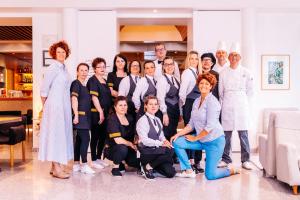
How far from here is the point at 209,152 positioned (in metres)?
4.06

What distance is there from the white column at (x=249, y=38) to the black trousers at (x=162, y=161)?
279cm

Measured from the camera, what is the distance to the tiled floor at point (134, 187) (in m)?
3.48

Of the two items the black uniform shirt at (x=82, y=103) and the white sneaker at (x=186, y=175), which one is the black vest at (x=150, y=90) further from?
the white sneaker at (x=186, y=175)

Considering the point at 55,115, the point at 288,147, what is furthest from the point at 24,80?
the point at 288,147

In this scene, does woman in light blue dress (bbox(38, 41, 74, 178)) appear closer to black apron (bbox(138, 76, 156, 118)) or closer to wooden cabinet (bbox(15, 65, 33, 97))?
black apron (bbox(138, 76, 156, 118))

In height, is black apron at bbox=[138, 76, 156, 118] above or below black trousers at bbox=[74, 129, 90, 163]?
above

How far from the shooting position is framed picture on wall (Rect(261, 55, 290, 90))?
6.46 metres

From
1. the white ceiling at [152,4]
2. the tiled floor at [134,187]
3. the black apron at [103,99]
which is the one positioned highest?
the white ceiling at [152,4]

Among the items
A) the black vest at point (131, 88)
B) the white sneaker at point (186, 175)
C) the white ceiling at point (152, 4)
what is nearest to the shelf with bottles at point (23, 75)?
the white ceiling at point (152, 4)

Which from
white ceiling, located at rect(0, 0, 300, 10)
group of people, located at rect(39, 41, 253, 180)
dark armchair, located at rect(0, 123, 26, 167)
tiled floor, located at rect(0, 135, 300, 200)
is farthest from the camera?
white ceiling, located at rect(0, 0, 300, 10)

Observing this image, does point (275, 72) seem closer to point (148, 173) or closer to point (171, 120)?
point (171, 120)

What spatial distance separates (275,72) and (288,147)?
3208 mm

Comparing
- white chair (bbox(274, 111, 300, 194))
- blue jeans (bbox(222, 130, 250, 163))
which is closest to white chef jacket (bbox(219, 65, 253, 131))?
blue jeans (bbox(222, 130, 250, 163))

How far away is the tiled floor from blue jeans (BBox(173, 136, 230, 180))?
0.10m
